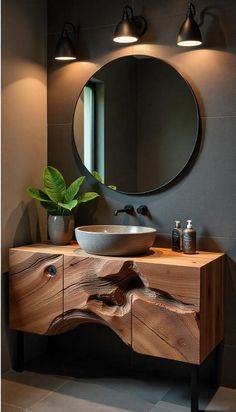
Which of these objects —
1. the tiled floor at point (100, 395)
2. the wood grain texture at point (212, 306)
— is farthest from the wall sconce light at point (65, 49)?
the tiled floor at point (100, 395)

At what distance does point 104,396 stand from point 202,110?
1.62 m

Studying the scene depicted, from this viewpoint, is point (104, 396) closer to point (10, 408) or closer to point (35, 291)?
point (10, 408)

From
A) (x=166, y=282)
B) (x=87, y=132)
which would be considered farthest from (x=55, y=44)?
(x=166, y=282)

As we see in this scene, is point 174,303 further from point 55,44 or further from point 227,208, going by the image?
point 55,44

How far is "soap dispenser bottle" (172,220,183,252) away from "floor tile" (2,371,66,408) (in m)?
0.99

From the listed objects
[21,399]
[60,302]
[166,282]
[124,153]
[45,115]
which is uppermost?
[45,115]

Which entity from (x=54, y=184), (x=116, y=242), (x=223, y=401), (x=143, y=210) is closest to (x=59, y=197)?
(x=54, y=184)

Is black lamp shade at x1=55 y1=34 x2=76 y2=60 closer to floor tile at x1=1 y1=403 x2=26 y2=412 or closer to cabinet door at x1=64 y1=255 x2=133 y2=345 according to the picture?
cabinet door at x1=64 y1=255 x2=133 y2=345

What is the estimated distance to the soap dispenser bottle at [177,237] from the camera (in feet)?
8.89

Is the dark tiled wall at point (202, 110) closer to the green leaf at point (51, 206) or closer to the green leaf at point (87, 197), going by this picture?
the green leaf at point (87, 197)

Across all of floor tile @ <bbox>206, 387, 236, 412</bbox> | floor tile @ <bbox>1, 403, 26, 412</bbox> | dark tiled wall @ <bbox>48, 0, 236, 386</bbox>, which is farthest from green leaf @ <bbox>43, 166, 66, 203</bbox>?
floor tile @ <bbox>206, 387, 236, 412</bbox>

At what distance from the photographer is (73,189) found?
2945 millimetres

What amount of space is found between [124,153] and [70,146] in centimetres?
40

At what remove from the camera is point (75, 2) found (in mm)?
3111
